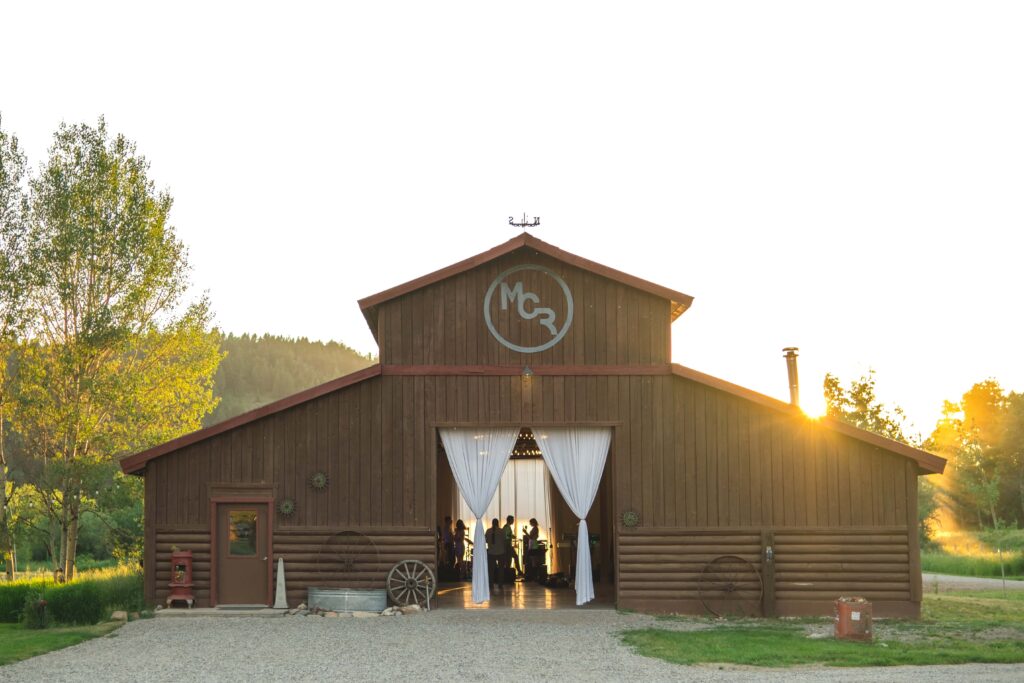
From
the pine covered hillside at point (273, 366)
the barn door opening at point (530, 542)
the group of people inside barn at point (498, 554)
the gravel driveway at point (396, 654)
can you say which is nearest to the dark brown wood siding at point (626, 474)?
the barn door opening at point (530, 542)

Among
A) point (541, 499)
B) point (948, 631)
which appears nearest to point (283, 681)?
point (948, 631)

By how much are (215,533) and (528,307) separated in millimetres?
6434

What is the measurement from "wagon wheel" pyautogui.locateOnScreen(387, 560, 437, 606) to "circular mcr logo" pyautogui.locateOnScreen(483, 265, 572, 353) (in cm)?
404

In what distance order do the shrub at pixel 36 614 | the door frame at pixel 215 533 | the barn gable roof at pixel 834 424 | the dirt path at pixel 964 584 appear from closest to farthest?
the shrub at pixel 36 614 → the barn gable roof at pixel 834 424 → the door frame at pixel 215 533 → the dirt path at pixel 964 584

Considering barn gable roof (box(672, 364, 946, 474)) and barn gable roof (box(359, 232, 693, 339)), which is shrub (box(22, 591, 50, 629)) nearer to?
barn gable roof (box(359, 232, 693, 339))

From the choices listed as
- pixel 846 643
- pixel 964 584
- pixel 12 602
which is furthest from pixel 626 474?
pixel 964 584

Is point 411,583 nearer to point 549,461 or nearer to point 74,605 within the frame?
point 549,461

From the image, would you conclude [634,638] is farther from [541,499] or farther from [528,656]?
[541,499]

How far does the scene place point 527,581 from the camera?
23531 mm

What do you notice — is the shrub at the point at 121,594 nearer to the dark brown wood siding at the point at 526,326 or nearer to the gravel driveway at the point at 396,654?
the gravel driveway at the point at 396,654

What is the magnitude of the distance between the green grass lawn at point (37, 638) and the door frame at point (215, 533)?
164 centimetres

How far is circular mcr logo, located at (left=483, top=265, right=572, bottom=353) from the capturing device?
18.4m

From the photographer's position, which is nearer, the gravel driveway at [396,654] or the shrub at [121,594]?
the gravel driveway at [396,654]

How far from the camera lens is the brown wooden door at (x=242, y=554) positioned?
704 inches
